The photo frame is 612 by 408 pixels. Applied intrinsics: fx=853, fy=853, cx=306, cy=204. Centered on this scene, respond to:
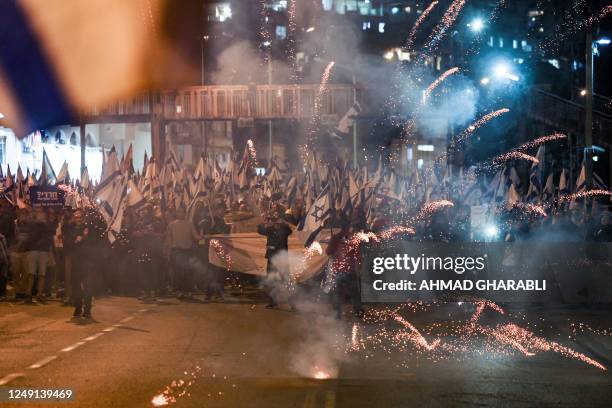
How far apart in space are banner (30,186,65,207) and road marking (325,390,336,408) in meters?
9.77

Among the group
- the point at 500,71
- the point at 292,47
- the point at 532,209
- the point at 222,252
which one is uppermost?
the point at 292,47

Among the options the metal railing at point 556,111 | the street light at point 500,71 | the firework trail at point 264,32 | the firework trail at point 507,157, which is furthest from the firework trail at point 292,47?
the firework trail at point 507,157

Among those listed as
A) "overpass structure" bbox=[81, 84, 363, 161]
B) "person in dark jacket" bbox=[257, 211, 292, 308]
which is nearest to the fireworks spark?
"person in dark jacket" bbox=[257, 211, 292, 308]

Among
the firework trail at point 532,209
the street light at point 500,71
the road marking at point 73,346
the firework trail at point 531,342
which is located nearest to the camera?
the firework trail at point 531,342

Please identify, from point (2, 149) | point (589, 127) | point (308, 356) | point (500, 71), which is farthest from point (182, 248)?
point (500, 71)

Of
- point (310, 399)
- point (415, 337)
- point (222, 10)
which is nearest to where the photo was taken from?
point (310, 399)

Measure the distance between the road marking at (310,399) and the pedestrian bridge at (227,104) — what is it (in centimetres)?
2846

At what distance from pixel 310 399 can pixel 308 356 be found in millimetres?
2270

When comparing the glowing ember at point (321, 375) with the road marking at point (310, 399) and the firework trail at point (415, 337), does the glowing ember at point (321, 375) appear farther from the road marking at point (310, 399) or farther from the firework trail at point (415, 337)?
the firework trail at point (415, 337)

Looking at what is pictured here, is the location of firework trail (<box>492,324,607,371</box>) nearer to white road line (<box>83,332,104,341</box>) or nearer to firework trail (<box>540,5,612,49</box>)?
white road line (<box>83,332,104,341</box>)

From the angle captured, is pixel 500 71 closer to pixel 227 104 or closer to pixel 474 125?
pixel 474 125

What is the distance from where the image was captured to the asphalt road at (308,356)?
8047mm

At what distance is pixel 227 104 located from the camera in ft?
126

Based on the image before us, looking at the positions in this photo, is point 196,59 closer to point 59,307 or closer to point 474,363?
point 59,307
